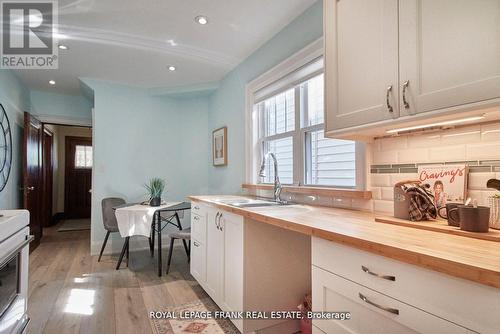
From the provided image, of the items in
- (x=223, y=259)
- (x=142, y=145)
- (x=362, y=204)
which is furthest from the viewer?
(x=142, y=145)

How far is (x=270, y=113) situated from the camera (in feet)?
9.57

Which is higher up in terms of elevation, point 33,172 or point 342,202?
point 33,172

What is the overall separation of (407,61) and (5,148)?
164 inches

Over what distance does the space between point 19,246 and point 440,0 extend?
7.12ft

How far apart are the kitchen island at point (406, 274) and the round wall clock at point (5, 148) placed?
11.8 feet

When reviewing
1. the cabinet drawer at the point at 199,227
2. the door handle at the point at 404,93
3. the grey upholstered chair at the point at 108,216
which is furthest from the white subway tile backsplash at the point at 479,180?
the grey upholstered chair at the point at 108,216

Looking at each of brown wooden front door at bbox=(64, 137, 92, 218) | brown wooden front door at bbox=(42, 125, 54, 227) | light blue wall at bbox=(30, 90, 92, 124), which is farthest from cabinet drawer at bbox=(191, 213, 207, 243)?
brown wooden front door at bbox=(64, 137, 92, 218)

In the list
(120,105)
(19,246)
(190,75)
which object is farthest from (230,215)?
(120,105)

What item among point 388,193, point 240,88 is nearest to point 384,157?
point 388,193

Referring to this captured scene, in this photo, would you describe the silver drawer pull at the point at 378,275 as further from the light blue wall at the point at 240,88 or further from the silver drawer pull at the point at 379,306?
the light blue wall at the point at 240,88

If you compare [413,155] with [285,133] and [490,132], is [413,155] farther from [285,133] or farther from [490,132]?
[285,133]

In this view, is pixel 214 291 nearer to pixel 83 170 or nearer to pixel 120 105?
pixel 120 105

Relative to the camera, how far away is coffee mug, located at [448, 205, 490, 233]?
1002mm

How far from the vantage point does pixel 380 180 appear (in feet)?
5.41
